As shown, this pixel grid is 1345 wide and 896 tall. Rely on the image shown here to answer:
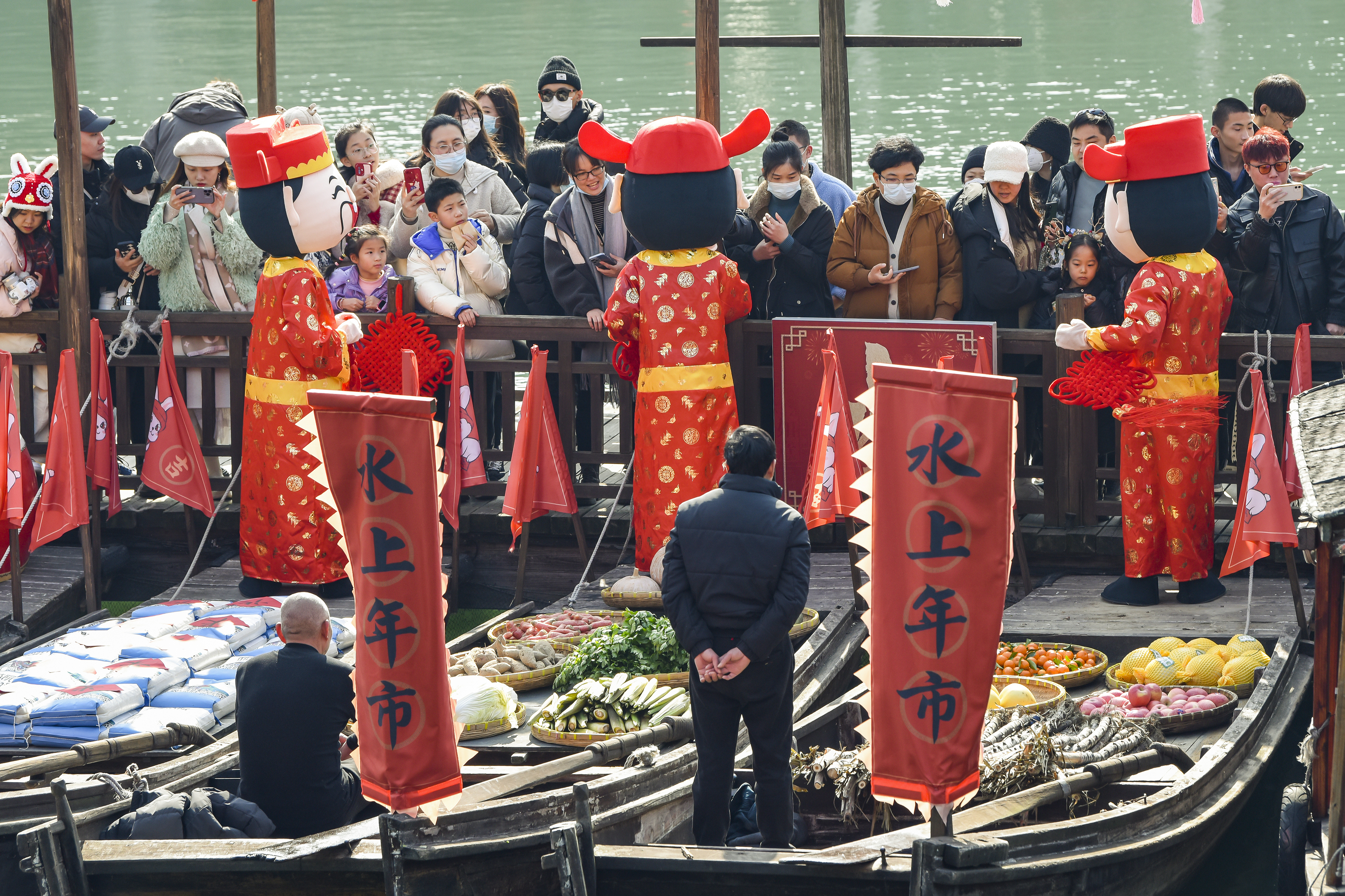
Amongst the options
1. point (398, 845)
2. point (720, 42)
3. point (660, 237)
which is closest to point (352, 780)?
point (398, 845)

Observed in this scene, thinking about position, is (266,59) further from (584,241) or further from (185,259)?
(584,241)

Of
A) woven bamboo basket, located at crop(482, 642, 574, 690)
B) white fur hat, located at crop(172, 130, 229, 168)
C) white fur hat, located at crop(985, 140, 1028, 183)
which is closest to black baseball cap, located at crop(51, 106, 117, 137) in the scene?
white fur hat, located at crop(172, 130, 229, 168)

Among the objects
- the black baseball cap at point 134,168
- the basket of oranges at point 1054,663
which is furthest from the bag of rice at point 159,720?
the black baseball cap at point 134,168

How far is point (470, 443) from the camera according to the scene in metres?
9.18

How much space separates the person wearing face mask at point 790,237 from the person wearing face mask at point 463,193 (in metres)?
1.50

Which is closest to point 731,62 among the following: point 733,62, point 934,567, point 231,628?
point 733,62

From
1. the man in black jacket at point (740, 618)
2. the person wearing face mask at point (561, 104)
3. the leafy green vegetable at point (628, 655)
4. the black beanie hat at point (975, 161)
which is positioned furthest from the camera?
the person wearing face mask at point (561, 104)

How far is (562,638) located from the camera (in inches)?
307

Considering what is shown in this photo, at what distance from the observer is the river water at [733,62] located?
24.2 metres

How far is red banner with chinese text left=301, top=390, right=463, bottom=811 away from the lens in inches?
208

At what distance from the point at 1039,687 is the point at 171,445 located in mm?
4622

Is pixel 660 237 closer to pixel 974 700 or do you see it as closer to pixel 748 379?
pixel 748 379

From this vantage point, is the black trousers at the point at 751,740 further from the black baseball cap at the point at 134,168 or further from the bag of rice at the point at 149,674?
the black baseball cap at the point at 134,168

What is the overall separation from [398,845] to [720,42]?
5835 millimetres
